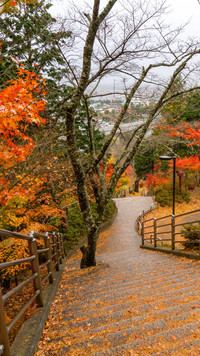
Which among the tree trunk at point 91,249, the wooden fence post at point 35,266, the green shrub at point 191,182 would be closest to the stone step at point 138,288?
the wooden fence post at point 35,266

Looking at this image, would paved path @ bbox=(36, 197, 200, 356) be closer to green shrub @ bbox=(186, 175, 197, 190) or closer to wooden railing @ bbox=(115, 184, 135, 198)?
green shrub @ bbox=(186, 175, 197, 190)

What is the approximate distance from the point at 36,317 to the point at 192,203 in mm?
19842

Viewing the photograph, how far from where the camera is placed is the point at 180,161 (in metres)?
18.6

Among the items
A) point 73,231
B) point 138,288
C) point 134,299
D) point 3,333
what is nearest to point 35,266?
point 3,333

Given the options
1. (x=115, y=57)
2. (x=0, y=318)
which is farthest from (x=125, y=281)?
(x=115, y=57)

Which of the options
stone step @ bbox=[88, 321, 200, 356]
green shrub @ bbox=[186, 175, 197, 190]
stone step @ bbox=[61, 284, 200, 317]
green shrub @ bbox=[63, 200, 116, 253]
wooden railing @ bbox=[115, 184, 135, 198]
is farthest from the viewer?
wooden railing @ bbox=[115, 184, 135, 198]

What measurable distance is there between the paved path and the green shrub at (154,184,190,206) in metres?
15.4

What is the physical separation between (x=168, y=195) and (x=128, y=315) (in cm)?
1926

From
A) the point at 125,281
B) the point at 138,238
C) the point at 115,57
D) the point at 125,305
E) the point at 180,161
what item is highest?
the point at 115,57

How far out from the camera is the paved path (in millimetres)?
2197

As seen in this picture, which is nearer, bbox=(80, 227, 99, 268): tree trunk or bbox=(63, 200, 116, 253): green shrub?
bbox=(80, 227, 99, 268): tree trunk

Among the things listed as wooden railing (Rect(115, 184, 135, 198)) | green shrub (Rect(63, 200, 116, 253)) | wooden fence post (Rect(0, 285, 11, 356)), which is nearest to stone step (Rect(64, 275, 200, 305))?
wooden fence post (Rect(0, 285, 11, 356))

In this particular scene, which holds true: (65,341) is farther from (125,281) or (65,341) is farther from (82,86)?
(82,86)

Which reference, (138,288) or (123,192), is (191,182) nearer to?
(123,192)
